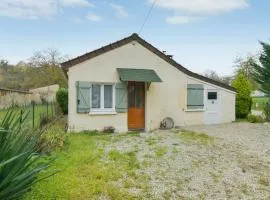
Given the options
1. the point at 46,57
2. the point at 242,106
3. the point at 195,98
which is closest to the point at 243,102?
the point at 242,106

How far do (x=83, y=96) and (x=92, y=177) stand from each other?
7.76 metres

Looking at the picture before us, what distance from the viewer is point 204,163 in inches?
332

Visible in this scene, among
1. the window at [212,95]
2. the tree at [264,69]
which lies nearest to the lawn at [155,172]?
the window at [212,95]

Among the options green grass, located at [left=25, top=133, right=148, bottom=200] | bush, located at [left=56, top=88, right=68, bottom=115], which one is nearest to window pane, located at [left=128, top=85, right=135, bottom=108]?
green grass, located at [left=25, top=133, right=148, bottom=200]

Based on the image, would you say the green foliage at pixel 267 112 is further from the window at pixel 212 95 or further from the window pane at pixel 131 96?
the window pane at pixel 131 96

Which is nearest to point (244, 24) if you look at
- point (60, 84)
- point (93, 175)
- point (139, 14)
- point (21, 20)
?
point (139, 14)

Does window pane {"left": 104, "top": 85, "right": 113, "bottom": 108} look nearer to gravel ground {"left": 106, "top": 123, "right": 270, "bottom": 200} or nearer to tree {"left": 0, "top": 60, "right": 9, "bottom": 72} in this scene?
gravel ground {"left": 106, "top": 123, "right": 270, "bottom": 200}

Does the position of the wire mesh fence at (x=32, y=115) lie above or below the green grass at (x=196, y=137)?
above

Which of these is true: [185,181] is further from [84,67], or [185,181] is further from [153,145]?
[84,67]

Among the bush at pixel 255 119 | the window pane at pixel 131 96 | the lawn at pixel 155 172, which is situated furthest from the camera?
the bush at pixel 255 119

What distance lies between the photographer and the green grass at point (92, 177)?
227 inches

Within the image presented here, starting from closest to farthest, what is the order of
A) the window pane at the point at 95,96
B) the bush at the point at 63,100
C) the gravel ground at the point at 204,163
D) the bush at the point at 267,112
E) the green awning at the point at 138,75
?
the gravel ground at the point at 204,163, the green awning at the point at 138,75, the window pane at the point at 95,96, the bush at the point at 267,112, the bush at the point at 63,100

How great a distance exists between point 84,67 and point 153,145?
213 inches

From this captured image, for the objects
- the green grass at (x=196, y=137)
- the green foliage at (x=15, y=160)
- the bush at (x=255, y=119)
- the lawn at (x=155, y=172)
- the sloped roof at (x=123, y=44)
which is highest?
the sloped roof at (x=123, y=44)
